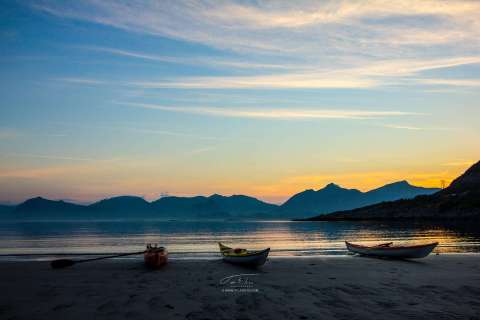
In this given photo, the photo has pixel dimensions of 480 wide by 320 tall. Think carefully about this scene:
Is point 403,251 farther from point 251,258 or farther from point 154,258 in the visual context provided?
point 154,258

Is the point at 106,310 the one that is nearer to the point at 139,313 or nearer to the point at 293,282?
the point at 139,313

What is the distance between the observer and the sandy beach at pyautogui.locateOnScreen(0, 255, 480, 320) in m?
13.3

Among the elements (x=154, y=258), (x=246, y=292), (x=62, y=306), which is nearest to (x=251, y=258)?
(x=154, y=258)

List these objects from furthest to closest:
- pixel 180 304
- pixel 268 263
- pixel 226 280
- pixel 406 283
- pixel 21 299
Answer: pixel 268 263
pixel 226 280
pixel 406 283
pixel 21 299
pixel 180 304

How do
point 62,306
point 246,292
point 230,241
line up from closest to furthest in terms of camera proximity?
point 62,306, point 246,292, point 230,241

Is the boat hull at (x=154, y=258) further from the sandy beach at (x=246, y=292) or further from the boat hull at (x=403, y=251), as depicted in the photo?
the boat hull at (x=403, y=251)

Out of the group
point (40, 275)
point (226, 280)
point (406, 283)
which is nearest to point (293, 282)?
point (226, 280)

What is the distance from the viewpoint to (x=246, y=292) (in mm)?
16828

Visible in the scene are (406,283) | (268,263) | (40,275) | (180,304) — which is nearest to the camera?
(180,304)

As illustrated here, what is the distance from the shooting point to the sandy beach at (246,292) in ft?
43.6

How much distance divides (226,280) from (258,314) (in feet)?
26.2

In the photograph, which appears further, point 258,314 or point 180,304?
point 180,304

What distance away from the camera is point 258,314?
1291cm

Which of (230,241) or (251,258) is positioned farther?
(230,241)
